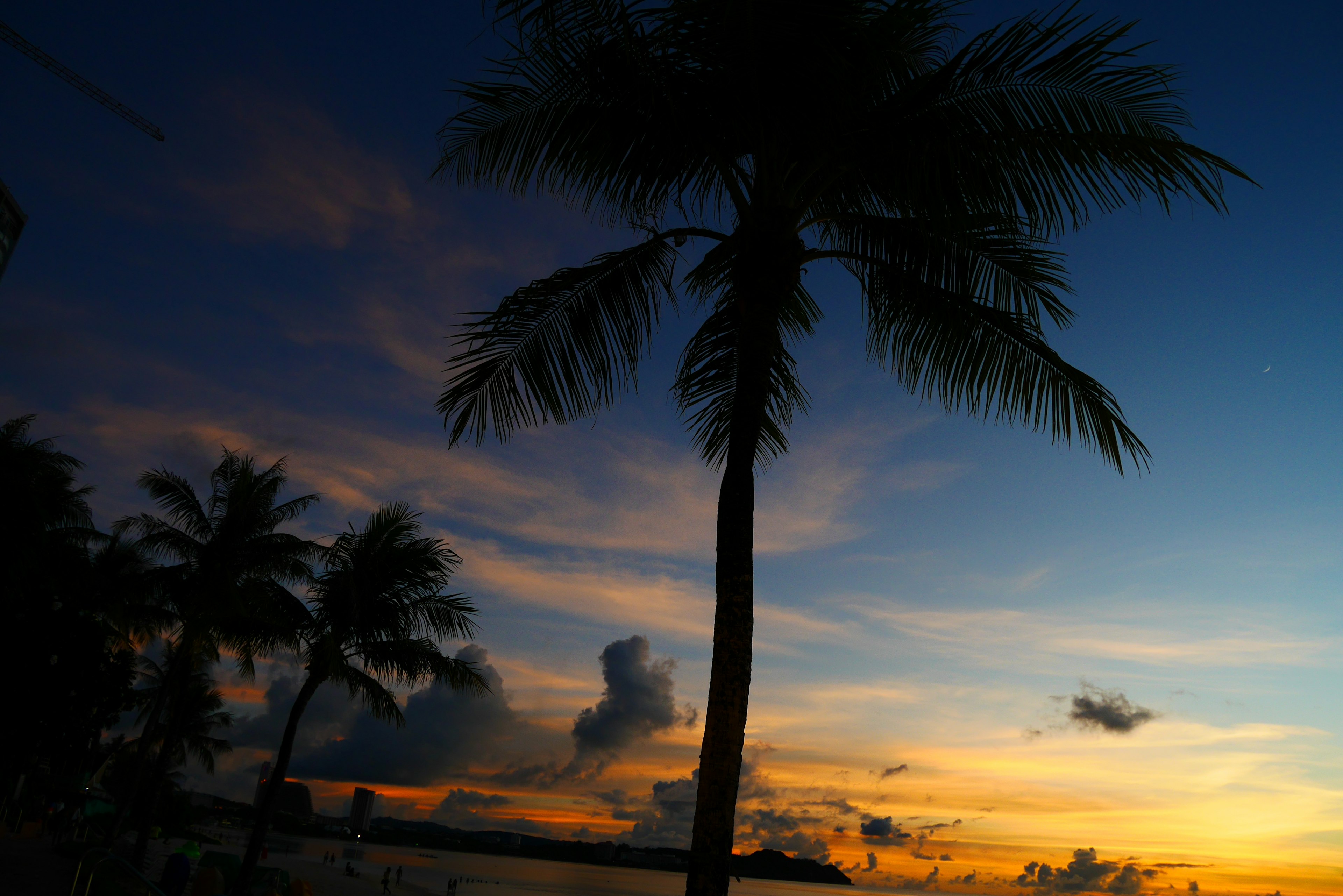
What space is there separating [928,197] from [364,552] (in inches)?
519

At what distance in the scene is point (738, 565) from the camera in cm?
434

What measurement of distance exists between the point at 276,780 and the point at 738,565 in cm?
1364

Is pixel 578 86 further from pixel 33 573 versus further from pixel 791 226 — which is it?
pixel 33 573

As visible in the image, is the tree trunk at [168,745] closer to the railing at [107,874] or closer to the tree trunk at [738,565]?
the railing at [107,874]

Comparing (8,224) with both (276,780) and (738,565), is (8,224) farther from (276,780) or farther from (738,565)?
(738,565)

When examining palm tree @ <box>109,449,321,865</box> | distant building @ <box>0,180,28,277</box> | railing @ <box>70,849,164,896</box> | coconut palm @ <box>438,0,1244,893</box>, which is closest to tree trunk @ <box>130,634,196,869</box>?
palm tree @ <box>109,449,321,865</box>

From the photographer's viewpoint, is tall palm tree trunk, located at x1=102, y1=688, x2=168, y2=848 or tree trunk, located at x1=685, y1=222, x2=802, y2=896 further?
tall palm tree trunk, located at x1=102, y1=688, x2=168, y2=848

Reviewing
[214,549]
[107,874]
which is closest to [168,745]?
[214,549]

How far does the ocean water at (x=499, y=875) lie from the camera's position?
2778 inches

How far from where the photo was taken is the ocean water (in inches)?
2778

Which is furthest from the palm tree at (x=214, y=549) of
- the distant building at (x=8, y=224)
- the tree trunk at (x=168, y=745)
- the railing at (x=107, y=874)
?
the distant building at (x=8, y=224)

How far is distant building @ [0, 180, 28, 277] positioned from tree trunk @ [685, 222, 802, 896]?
1485 inches

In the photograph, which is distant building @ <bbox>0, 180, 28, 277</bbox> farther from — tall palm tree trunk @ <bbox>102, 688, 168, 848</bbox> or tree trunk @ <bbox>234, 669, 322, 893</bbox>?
tree trunk @ <bbox>234, 669, 322, 893</bbox>

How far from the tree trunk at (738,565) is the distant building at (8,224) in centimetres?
3773
